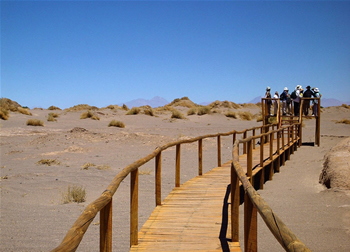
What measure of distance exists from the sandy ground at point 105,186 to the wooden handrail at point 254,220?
6.07ft

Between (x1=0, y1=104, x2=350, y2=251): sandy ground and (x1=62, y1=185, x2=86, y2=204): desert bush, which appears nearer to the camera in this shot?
(x1=0, y1=104, x2=350, y2=251): sandy ground

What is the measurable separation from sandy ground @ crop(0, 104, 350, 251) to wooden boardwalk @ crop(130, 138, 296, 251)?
0.92m

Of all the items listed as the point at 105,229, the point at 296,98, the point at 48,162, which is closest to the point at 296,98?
the point at 296,98

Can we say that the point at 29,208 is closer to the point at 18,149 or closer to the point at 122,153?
the point at 122,153

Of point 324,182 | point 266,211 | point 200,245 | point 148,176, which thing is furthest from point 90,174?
point 266,211

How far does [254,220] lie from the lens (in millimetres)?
3377

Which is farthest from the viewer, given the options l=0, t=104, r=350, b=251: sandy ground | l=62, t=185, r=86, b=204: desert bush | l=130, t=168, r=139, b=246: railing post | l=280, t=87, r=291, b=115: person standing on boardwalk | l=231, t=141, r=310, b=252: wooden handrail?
Result: l=280, t=87, r=291, b=115: person standing on boardwalk

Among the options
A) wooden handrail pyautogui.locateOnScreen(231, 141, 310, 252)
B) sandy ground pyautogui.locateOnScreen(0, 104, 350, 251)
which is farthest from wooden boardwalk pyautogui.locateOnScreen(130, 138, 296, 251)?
sandy ground pyautogui.locateOnScreen(0, 104, 350, 251)

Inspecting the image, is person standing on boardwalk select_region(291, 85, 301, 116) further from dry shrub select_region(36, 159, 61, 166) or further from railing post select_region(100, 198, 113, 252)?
railing post select_region(100, 198, 113, 252)

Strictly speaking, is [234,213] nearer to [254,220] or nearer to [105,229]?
[254,220]

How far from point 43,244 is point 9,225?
4.02 ft

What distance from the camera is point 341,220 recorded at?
6.89 meters

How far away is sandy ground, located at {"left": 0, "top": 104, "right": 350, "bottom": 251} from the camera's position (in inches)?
242

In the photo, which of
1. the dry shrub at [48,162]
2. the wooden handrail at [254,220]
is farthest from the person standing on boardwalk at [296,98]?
the wooden handrail at [254,220]
